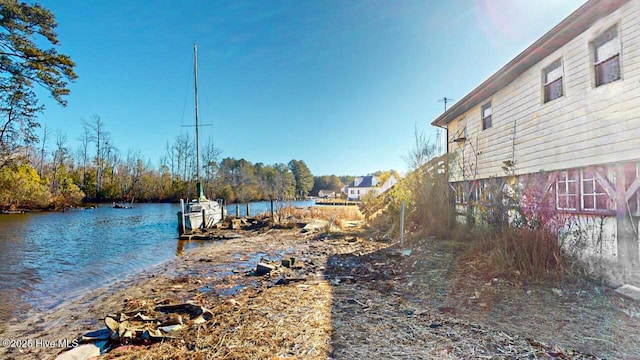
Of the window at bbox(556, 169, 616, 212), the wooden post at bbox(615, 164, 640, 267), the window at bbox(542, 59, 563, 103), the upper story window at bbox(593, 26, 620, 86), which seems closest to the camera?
the wooden post at bbox(615, 164, 640, 267)

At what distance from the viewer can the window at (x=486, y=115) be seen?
9.66 m

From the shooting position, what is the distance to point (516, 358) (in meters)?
2.86

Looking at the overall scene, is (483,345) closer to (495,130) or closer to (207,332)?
(207,332)

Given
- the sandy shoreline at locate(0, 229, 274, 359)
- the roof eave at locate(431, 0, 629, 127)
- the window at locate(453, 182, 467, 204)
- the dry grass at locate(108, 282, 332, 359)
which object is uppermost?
the roof eave at locate(431, 0, 629, 127)

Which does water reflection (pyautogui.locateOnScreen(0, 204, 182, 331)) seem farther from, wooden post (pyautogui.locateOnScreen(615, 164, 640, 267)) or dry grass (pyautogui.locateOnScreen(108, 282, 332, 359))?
wooden post (pyautogui.locateOnScreen(615, 164, 640, 267))

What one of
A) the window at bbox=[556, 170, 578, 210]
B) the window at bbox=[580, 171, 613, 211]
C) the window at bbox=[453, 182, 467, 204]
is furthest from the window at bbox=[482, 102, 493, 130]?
the window at bbox=[580, 171, 613, 211]

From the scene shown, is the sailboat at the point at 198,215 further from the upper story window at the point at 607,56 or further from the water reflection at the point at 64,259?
the upper story window at the point at 607,56

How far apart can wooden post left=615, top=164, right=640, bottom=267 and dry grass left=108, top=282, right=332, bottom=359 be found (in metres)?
4.81

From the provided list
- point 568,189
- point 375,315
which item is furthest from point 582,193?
point 375,315

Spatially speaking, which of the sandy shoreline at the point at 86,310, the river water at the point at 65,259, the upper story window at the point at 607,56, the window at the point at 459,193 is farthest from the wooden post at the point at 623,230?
the river water at the point at 65,259

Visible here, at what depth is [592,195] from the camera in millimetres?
5750

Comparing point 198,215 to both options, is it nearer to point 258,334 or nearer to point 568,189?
point 258,334

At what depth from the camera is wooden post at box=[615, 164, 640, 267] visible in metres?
4.77

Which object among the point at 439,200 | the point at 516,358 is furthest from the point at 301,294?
the point at 439,200
